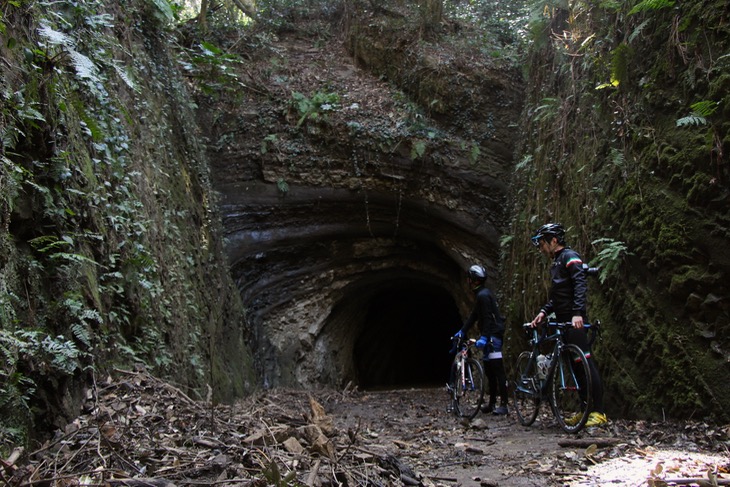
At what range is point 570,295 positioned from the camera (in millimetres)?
5266

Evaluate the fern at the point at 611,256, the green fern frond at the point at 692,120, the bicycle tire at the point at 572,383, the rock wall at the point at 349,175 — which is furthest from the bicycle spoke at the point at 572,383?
the rock wall at the point at 349,175

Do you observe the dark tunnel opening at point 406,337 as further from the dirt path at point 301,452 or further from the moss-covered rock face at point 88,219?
the dirt path at point 301,452

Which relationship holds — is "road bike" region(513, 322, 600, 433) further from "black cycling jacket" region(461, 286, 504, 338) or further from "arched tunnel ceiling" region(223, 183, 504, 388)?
"arched tunnel ceiling" region(223, 183, 504, 388)

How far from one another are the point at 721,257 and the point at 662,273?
0.67 meters

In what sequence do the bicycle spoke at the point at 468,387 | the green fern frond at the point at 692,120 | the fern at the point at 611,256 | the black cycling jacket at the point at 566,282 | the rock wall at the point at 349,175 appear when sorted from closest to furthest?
the green fern frond at the point at 692,120, the black cycling jacket at the point at 566,282, the fern at the point at 611,256, the bicycle spoke at the point at 468,387, the rock wall at the point at 349,175

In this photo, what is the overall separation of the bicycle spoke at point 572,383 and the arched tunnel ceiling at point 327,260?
5878 millimetres

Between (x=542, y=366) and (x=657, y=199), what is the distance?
1918mm

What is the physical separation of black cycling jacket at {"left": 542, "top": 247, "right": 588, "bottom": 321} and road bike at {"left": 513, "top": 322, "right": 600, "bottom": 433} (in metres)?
0.16

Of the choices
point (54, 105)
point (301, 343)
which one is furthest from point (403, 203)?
point (54, 105)

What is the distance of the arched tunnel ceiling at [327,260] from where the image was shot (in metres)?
10.9

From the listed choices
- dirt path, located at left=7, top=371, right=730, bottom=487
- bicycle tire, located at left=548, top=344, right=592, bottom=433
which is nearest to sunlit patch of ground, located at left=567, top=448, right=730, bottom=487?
dirt path, located at left=7, top=371, right=730, bottom=487

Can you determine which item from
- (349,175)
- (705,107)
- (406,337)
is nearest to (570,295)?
(705,107)

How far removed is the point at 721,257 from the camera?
4.25 metres

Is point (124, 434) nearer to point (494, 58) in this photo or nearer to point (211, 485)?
point (211, 485)
